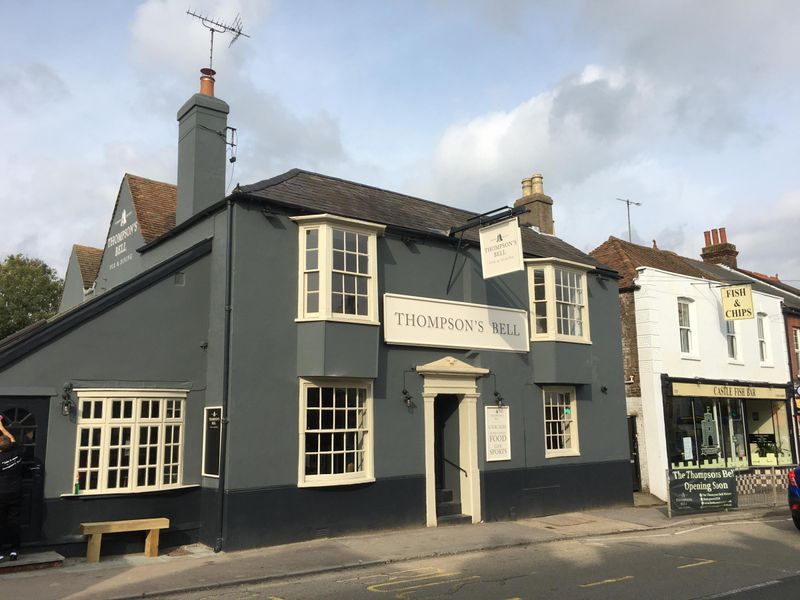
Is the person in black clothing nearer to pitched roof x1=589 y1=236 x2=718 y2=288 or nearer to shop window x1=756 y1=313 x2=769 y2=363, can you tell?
pitched roof x1=589 y1=236 x2=718 y2=288

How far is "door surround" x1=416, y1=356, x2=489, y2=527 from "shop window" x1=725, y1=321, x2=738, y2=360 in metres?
11.3

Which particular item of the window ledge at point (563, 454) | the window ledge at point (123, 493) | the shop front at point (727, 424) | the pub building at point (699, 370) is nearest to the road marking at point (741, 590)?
the window ledge at point (563, 454)

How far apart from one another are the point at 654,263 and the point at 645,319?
3.49 metres

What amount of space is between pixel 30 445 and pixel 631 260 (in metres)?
17.1

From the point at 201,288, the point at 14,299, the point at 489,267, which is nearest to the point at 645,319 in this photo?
the point at 489,267

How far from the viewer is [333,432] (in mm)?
12609

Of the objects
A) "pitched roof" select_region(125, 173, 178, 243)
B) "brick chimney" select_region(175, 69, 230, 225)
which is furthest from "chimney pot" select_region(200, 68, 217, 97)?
"pitched roof" select_region(125, 173, 178, 243)

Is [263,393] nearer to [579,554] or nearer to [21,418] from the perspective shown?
[21,418]

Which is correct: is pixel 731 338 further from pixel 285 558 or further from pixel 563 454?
pixel 285 558

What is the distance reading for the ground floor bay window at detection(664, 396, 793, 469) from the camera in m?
19.8

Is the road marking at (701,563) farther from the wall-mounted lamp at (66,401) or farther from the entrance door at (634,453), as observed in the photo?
the wall-mounted lamp at (66,401)

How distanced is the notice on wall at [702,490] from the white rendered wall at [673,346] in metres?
2.64

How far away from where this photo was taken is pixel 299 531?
11.9 m

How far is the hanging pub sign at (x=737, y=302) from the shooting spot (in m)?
20.7
